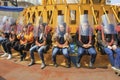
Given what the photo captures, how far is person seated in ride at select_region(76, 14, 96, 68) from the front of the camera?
912cm

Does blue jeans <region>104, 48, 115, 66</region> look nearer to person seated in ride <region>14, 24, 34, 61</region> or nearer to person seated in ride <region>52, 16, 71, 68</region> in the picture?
person seated in ride <region>52, 16, 71, 68</region>

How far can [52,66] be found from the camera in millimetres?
9539

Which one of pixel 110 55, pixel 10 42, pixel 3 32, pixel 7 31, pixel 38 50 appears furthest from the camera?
pixel 3 32

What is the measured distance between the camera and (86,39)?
933cm

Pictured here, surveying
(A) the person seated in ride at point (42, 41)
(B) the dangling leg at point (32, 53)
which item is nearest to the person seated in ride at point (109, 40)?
(A) the person seated in ride at point (42, 41)

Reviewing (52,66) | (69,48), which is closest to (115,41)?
(69,48)

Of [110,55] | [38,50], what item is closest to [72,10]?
[38,50]

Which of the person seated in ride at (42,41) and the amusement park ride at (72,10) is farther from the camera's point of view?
the amusement park ride at (72,10)

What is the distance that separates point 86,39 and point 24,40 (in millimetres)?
2362

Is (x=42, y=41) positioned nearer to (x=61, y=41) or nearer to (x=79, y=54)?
(x=61, y=41)

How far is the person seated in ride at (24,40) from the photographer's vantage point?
10.2 meters

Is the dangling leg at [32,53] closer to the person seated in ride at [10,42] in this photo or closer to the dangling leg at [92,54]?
the person seated in ride at [10,42]

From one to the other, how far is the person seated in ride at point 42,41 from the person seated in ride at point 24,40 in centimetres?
44

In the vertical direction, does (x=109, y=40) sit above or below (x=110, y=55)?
above
